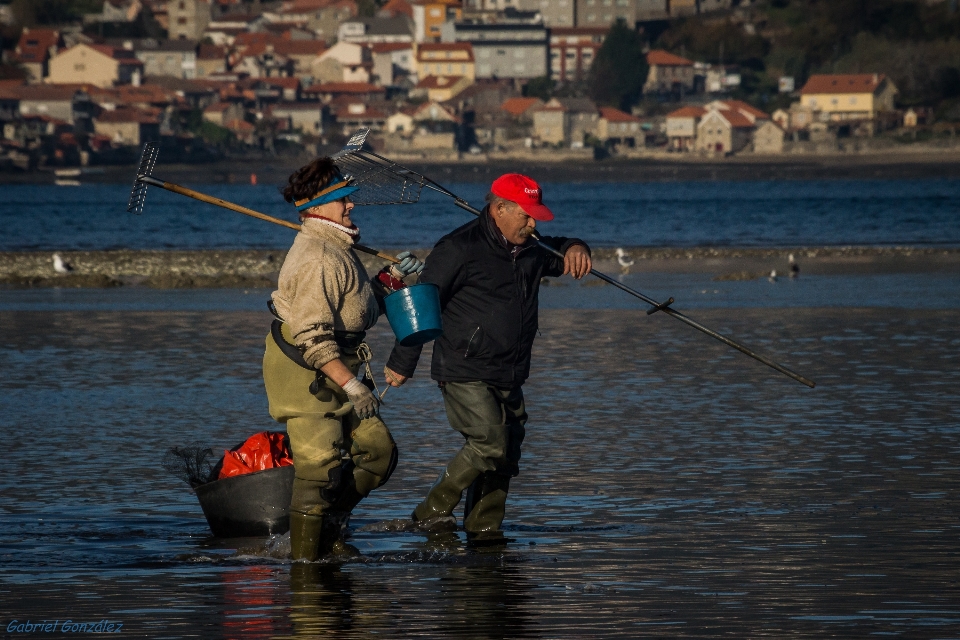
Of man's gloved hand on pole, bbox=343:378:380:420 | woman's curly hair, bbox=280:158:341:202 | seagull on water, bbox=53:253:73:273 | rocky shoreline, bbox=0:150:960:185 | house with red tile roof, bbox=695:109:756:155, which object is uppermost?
woman's curly hair, bbox=280:158:341:202

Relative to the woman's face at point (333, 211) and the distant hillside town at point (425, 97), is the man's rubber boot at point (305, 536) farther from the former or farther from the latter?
the distant hillside town at point (425, 97)

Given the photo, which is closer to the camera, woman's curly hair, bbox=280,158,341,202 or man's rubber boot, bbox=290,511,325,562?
woman's curly hair, bbox=280,158,341,202

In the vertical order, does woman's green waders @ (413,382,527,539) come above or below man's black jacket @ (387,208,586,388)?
below

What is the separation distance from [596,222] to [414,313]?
51.7 metres

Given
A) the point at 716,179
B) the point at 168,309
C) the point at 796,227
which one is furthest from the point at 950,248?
the point at 716,179

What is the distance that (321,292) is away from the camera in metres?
6.77

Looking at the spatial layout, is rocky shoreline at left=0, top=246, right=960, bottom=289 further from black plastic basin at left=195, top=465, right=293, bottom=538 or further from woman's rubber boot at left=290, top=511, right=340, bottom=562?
woman's rubber boot at left=290, top=511, right=340, bottom=562

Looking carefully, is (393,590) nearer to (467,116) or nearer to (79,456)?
(79,456)

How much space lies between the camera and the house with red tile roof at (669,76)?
178 meters

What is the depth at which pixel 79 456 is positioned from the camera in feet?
34.3

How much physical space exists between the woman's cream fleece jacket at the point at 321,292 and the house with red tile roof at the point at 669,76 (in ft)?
565

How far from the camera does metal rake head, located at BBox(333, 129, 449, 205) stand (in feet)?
27.6

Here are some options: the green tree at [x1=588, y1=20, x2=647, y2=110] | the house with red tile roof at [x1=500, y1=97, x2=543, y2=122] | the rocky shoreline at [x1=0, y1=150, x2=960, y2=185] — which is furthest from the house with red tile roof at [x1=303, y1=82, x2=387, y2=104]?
the green tree at [x1=588, y1=20, x2=647, y2=110]

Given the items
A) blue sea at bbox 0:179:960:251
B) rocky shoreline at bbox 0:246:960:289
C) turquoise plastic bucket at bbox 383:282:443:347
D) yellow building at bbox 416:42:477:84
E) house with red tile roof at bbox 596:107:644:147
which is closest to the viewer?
turquoise plastic bucket at bbox 383:282:443:347
